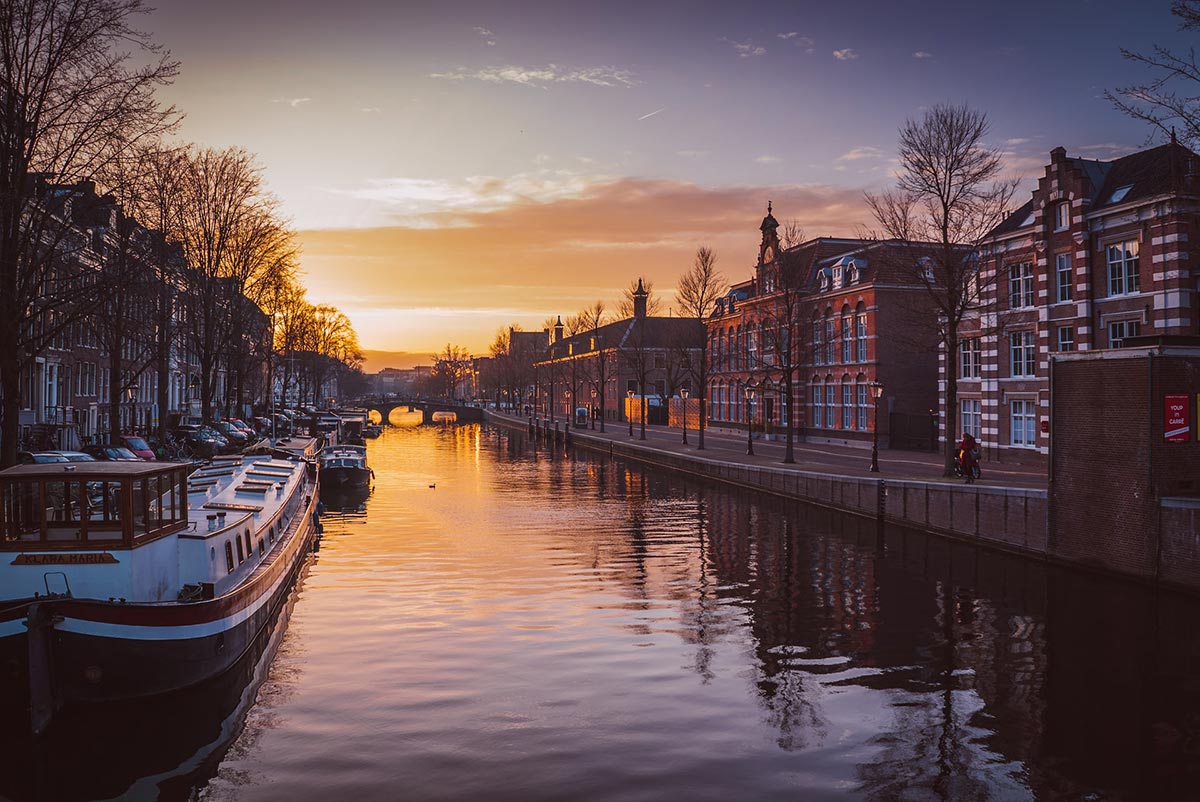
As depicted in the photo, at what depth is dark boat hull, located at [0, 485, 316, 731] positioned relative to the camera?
13.9 meters

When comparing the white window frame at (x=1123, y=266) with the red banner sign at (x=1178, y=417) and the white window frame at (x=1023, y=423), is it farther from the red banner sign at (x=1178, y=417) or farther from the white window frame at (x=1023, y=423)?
the red banner sign at (x=1178, y=417)

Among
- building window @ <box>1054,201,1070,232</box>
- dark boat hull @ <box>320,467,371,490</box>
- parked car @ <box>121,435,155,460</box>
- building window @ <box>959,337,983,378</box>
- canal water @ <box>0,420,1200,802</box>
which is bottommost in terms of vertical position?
canal water @ <box>0,420,1200,802</box>

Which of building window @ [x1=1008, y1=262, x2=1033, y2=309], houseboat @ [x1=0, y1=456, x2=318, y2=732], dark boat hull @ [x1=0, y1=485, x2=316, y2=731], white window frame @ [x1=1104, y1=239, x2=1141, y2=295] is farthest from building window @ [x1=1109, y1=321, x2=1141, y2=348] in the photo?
dark boat hull @ [x1=0, y1=485, x2=316, y2=731]

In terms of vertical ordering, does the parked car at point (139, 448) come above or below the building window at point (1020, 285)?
below

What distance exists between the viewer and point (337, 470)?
4897 cm

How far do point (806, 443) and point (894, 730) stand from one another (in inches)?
2041

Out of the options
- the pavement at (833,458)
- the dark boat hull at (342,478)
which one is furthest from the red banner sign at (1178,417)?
the dark boat hull at (342,478)

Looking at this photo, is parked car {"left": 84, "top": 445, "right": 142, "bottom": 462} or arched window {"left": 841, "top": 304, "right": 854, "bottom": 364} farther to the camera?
arched window {"left": 841, "top": 304, "right": 854, "bottom": 364}

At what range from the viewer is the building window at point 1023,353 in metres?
42.5

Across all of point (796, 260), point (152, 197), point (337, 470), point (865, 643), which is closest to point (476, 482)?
point (337, 470)

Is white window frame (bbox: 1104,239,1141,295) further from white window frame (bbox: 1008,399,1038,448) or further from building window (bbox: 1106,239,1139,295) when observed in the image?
white window frame (bbox: 1008,399,1038,448)

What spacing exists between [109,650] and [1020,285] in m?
42.3

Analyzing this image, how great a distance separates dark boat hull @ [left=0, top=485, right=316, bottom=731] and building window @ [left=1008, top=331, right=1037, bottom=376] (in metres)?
38.5

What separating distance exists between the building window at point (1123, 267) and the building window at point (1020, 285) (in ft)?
16.1
